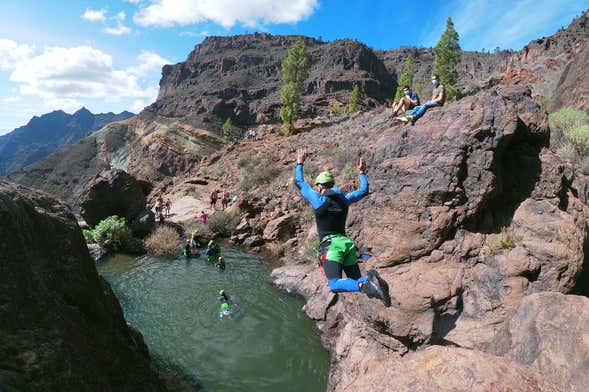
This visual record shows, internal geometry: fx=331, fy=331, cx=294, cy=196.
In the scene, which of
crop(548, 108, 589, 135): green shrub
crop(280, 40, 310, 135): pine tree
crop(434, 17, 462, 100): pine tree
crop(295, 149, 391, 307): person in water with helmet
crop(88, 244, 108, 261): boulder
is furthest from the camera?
crop(280, 40, 310, 135): pine tree

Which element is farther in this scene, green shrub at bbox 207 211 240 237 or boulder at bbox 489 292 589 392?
green shrub at bbox 207 211 240 237

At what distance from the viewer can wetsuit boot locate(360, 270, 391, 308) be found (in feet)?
16.4

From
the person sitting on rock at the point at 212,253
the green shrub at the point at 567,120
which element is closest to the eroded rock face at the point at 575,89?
the green shrub at the point at 567,120

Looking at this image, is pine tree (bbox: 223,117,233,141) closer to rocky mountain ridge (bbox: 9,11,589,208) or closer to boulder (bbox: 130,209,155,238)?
rocky mountain ridge (bbox: 9,11,589,208)

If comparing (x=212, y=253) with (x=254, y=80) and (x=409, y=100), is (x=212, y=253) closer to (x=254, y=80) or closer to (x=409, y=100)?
(x=409, y=100)

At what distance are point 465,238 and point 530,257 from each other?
56.3 inches

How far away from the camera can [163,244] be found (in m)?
20.9

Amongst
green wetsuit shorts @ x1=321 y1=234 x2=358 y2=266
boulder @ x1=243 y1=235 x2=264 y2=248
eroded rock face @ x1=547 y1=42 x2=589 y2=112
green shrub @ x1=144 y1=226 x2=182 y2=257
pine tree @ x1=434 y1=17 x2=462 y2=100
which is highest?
pine tree @ x1=434 y1=17 x2=462 y2=100

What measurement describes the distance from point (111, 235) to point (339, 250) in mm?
19664

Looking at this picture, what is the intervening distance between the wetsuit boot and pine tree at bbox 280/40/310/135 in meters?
45.4

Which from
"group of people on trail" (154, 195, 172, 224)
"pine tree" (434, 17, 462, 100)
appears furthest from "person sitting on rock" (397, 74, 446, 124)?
"pine tree" (434, 17, 462, 100)

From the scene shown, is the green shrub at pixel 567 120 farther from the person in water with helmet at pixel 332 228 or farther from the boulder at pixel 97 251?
the boulder at pixel 97 251

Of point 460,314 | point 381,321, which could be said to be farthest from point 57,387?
point 460,314

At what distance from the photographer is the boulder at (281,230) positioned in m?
20.9
